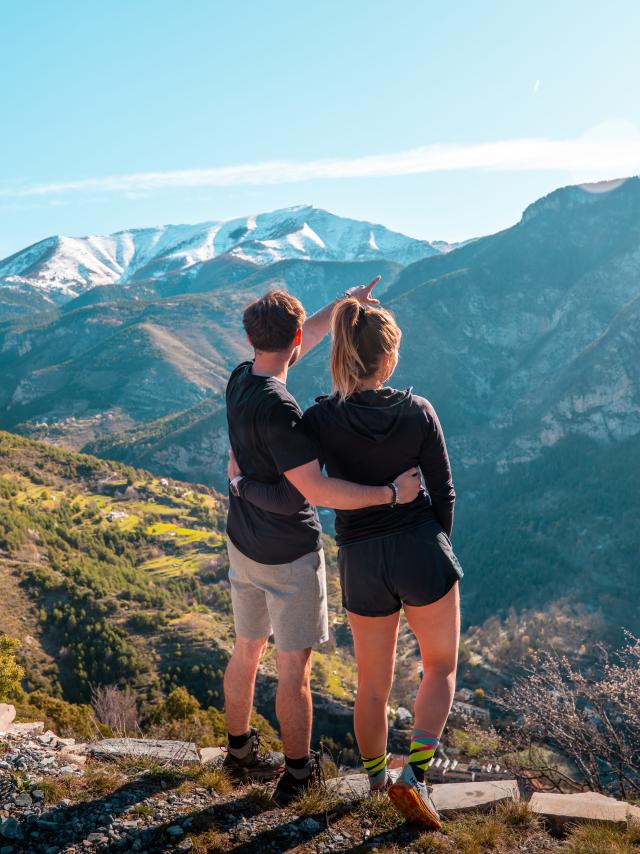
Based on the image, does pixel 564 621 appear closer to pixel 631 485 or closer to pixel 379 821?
pixel 631 485

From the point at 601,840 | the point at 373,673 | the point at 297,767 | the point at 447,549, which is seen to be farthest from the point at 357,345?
the point at 601,840

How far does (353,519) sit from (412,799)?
1.73 metres

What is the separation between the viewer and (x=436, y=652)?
4188 mm

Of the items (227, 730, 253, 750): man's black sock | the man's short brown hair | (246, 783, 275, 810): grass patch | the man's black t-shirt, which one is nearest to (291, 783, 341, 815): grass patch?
(246, 783, 275, 810): grass patch

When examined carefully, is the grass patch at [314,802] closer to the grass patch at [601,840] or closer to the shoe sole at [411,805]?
the shoe sole at [411,805]

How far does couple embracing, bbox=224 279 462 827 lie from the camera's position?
3959mm

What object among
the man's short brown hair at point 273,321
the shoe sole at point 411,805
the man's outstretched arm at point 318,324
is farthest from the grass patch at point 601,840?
the man's outstretched arm at point 318,324

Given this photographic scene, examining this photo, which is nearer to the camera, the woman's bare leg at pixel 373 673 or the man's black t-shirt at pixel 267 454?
the man's black t-shirt at pixel 267 454

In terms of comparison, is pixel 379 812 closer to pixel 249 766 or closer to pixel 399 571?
pixel 249 766

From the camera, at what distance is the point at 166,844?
4039mm

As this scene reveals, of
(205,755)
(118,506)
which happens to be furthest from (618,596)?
(205,755)

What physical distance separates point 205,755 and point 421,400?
13.2ft

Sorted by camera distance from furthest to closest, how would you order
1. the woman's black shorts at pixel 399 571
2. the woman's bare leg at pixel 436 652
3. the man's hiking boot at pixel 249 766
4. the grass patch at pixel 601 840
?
the man's hiking boot at pixel 249 766 → the woman's bare leg at pixel 436 652 → the woman's black shorts at pixel 399 571 → the grass patch at pixel 601 840

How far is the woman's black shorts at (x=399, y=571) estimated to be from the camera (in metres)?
3.93
